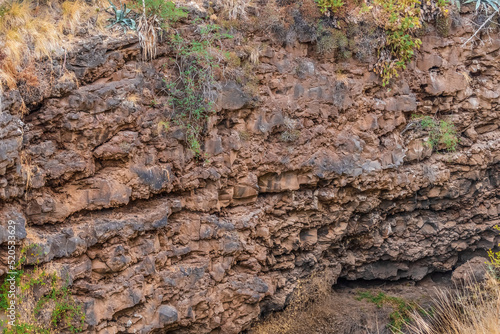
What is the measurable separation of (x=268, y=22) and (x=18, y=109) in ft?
13.3

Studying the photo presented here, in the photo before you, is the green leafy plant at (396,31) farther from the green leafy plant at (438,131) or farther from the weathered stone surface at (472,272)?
the weathered stone surface at (472,272)

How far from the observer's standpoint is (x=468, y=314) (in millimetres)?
7465

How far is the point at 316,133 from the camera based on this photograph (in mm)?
8211

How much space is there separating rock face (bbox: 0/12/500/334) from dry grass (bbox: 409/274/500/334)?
154cm

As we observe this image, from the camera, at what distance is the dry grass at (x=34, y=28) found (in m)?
5.75

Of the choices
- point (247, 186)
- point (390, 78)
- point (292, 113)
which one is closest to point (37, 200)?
point (247, 186)

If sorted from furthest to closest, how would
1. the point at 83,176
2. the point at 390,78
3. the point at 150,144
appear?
the point at 390,78 < the point at 150,144 < the point at 83,176

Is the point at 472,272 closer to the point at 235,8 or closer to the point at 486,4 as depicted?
the point at 486,4

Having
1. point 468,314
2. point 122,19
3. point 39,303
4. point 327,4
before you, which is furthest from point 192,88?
point 468,314

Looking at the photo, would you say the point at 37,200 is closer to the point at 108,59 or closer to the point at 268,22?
the point at 108,59

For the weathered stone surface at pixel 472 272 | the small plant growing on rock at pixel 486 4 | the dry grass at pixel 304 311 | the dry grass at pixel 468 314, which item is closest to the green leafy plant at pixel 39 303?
the dry grass at pixel 304 311

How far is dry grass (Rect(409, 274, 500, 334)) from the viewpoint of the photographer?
21.2ft

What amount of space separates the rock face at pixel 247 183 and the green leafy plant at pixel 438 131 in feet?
0.58

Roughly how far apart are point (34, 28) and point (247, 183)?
142 inches
